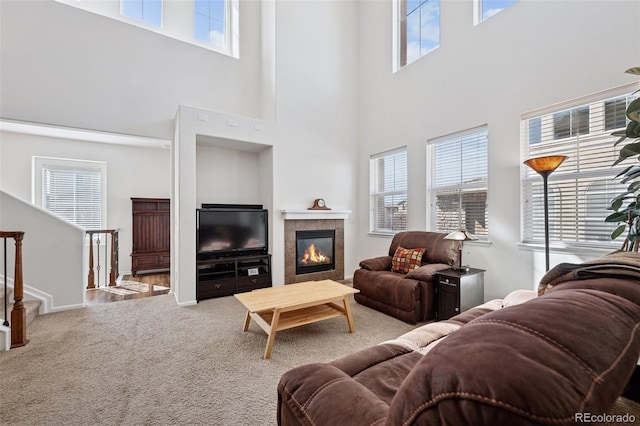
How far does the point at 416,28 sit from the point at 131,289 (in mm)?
6465

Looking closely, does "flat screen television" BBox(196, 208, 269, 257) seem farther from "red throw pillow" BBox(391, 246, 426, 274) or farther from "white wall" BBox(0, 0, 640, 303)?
"red throw pillow" BBox(391, 246, 426, 274)

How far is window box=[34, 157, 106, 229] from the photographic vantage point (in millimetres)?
5246

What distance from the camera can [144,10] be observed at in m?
4.49

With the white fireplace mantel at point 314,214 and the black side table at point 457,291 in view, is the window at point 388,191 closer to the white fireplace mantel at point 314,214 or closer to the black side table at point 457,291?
the white fireplace mantel at point 314,214

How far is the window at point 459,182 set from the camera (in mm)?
3676

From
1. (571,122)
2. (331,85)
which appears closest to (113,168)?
(331,85)

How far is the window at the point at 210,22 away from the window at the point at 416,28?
3.10 meters

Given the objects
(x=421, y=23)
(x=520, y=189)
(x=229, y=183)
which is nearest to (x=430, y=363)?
(x=520, y=189)

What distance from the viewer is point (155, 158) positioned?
6.29 meters

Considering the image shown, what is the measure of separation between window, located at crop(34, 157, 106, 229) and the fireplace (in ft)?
13.9

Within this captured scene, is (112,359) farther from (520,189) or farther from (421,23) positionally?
(421,23)

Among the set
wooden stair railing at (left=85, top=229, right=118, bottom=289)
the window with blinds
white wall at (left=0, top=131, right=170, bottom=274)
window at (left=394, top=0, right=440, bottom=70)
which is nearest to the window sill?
the window with blinds

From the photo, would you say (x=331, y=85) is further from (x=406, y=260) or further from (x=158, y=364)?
(x=158, y=364)

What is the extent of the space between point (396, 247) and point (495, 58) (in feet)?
8.77
